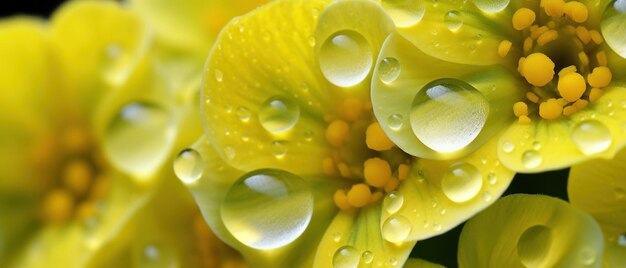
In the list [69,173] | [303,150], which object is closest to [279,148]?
[303,150]

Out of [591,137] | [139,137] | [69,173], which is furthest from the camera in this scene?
[69,173]

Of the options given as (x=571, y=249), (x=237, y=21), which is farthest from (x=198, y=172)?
(x=571, y=249)

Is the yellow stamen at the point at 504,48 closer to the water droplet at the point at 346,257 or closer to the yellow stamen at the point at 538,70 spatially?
the yellow stamen at the point at 538,70

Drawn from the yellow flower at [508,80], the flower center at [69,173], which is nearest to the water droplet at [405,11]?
the yellow flower at [508,80]

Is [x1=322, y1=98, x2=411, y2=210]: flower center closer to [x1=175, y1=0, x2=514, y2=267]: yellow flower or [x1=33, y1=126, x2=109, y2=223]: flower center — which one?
[x1=175, y1=0, x2=514, y2=267]: yellow flower

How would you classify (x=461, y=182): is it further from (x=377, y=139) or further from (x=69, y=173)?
(x=69, y=173)

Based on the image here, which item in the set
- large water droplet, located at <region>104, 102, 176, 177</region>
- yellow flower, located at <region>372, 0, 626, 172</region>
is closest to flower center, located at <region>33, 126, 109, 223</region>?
large water droplet, located at <region>104, 102, 176, 177</region>

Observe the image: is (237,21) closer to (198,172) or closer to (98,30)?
(198,172)
